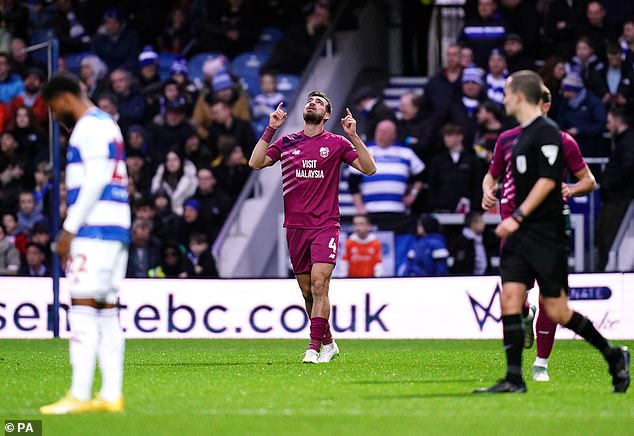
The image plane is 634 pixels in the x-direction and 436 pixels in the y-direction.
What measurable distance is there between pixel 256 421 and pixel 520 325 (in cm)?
243

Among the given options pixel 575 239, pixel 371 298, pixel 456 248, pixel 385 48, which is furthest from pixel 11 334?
pixel 385 48

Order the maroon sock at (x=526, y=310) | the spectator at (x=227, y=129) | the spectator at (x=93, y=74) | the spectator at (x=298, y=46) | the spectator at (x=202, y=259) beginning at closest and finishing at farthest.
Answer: the maroon sock at (x=526, y=310) → the spectator at (x=202, y=259) → the spectator at (x=227, y=129) → the spectator at (x=93, y=74) → the spectator at (x=298, y=46)

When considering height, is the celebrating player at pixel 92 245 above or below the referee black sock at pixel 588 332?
above

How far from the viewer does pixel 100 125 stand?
9336 mm

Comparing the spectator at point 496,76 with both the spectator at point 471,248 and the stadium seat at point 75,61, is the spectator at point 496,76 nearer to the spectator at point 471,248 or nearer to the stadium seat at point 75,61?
the spectator at point 471,248

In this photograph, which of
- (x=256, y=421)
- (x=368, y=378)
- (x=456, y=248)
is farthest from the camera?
(x=456, y=248)

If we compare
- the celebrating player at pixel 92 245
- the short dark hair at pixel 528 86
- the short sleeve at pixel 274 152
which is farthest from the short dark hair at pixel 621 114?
the celebrating player at pixel 92 245

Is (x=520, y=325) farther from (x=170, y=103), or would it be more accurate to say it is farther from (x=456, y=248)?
(x=170, y=103)

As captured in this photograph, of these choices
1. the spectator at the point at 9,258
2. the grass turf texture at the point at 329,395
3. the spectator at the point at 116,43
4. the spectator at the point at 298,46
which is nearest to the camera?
the grass turf texture at the point at 329,395

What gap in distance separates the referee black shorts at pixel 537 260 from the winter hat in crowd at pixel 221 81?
14140 millimetres

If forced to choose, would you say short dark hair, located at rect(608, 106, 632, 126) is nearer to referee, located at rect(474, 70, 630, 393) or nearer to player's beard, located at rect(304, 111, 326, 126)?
player's beard, located at rect(304, 111, 326, 126)

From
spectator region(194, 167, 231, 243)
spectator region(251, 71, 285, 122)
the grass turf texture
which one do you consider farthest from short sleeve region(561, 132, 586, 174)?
spectator region(251, 71, 285, 122)

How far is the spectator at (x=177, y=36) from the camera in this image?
88.8ft

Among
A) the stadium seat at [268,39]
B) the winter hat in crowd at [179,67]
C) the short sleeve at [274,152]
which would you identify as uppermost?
the short sleeve at [274,152]
